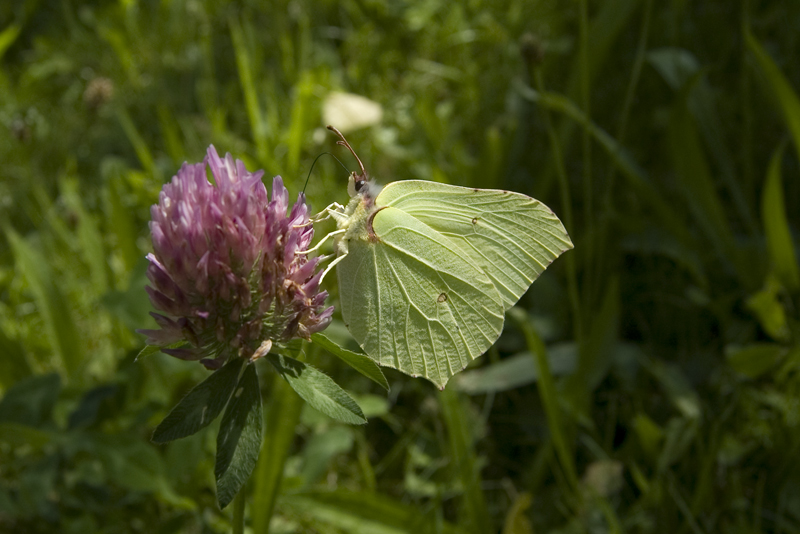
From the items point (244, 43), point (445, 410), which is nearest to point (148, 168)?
point (244, 43)

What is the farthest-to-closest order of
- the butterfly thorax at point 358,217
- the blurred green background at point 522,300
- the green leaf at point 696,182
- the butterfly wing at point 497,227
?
1. the green leaf at point 696,182
2. the blurred green background at point 522,300
3. the butterfly wing at point 497,227
4. the butterfly thorax at point 358,217

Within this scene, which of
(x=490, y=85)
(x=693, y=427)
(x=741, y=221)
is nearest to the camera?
(x=693, y=427)

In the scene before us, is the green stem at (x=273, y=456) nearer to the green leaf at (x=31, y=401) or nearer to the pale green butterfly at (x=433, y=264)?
the pale green butterfly at (x=433, y=264)

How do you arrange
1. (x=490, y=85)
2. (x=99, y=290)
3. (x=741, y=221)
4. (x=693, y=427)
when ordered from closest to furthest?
1. (x=693, y=427)
2. (x=99, y=290)
3. (x=741, y=221)
4. (x=490, y=85)

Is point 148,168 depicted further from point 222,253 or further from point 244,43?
point 222,253

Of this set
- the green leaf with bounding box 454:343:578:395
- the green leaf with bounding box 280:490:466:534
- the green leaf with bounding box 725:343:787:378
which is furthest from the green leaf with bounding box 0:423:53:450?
the green leaf with bounding box 725:343:787:378

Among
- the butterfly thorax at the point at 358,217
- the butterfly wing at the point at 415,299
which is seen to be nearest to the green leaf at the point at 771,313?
the butterfly wing at the point at 415,299
